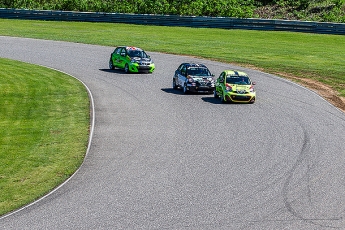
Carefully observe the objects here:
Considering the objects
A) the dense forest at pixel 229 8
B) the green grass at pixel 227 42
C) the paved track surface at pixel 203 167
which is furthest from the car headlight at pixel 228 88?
the dense forest at pixel 229 8

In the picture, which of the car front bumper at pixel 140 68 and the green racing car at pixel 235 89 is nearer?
the green racing car at pixel 235 89

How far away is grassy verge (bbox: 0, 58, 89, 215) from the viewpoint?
22.0m

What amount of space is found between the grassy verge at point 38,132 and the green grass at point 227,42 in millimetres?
14733

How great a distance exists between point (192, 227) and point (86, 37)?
46809mm

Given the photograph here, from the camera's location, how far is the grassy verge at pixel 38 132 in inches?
867

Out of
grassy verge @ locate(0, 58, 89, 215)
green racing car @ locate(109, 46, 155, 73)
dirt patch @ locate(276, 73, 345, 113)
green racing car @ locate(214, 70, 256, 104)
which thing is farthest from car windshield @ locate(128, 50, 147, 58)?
green racing car @ locate(214, 70, 256, 104)

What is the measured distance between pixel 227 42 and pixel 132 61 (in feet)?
53.0

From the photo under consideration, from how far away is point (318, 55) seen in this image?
5297 centimetres

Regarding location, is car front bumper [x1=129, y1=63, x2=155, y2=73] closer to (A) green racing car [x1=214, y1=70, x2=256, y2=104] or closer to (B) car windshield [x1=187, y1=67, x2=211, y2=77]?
(B) car windshield [x1=187, y1=67, x2=211, y2=77]

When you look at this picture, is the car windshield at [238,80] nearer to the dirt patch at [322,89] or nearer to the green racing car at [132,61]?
the dirt patch at [322,89]

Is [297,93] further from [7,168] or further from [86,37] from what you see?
[86,37]

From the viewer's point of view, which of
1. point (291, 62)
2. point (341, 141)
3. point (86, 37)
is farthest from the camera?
point (86, 37)

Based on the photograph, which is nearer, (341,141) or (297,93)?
(341,141)

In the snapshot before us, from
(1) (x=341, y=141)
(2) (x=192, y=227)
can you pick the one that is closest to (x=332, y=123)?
(1) (x=341, y=141)
